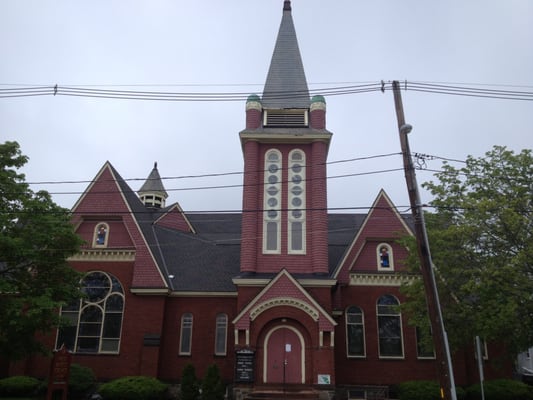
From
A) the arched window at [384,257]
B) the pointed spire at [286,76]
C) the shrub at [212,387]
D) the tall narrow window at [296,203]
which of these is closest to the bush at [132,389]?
the shrub at [212,387]

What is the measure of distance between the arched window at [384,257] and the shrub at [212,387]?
11.7 meters

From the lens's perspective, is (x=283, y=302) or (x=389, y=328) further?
(x=389, y=328)

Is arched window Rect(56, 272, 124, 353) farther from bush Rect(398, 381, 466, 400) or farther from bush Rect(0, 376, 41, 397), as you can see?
bush Rect(398, 381, 466, 400)

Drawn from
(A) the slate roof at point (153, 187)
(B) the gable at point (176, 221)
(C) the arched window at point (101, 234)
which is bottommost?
(C) the arched window at point (101, 234)

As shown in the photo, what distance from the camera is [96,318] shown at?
2769 cm

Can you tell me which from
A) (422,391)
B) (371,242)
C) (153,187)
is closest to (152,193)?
(153,187)

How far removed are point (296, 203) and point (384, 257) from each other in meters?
6.11

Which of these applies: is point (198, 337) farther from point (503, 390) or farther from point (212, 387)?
point (503, 390)

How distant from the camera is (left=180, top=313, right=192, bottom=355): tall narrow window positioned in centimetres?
2764

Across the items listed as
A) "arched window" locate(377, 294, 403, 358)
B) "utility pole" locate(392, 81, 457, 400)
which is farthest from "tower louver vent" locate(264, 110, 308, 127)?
"utility pole" locate(392, 81, 457, 400)

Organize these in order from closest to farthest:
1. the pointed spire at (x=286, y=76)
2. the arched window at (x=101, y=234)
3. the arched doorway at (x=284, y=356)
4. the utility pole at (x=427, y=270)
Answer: the utility pole at (x=427, y=270) → the arched doorway at (x=284, y=356) → the arched window at (x=101, y=234) → the pointed spire at (x=286, y=76)

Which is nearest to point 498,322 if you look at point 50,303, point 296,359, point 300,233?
point 296,359

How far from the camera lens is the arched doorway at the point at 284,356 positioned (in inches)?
963

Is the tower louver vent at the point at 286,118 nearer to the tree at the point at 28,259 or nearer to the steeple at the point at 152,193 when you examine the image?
the tree at the point at 28,259
